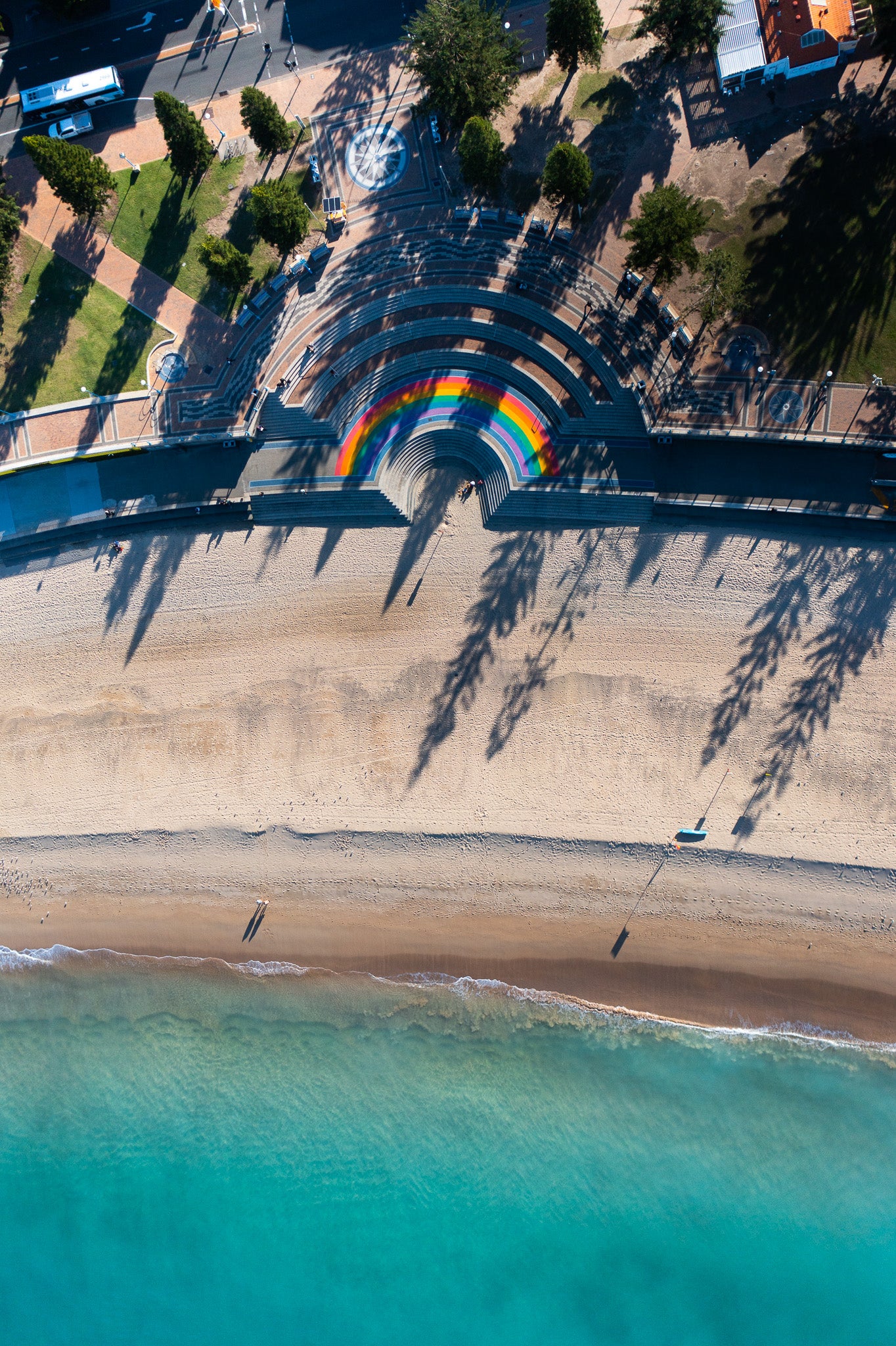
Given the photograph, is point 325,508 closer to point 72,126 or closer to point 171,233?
point 171,233

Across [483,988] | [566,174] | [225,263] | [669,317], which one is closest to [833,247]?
[669,317]

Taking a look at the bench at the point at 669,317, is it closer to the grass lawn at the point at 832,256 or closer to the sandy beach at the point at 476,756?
the grass lawn at the point at 832,256

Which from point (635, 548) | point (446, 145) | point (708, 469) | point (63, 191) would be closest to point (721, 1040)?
point (635, 548)

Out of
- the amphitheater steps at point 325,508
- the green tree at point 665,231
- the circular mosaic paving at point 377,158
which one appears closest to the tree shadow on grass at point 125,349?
the amphitheater steps at point 325,508

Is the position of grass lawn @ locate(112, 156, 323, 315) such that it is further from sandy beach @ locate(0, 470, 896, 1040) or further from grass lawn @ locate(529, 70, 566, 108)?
sandy beach @ locate(0, 470, 896, 1040)

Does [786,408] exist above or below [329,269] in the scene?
above

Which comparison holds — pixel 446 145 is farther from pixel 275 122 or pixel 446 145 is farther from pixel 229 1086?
pixel 229 1086

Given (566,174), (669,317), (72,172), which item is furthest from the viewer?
(669,317)
